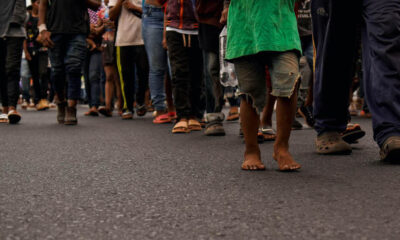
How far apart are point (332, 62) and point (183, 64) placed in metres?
2.23

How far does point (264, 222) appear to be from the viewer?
1.82m

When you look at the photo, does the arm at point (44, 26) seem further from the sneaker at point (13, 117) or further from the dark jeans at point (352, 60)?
the dark jeans at point (352, 60)

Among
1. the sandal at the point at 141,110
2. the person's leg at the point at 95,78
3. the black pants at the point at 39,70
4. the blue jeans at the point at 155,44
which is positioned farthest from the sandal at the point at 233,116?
the black pants at the point at 39,70

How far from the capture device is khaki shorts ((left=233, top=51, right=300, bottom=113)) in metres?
2.85

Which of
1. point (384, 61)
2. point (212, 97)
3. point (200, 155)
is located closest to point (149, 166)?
point (200, 155)

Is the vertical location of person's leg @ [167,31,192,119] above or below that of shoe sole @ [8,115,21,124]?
above

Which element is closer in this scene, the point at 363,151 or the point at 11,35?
the point at 363,151

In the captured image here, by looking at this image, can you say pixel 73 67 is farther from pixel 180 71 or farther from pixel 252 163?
pixel 252 163

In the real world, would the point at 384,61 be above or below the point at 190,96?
above

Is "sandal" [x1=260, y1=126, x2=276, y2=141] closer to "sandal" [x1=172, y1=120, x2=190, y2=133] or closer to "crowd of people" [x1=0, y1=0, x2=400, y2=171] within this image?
"crowd of people" [x1=0, y1=0, x2=400, y2=171]

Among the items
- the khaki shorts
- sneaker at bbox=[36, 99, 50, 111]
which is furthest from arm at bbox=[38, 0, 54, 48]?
sneaker at bbox=[36, 99, 50, 111]

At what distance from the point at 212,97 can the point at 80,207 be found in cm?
329

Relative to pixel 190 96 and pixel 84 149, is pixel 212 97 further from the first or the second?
pixel 84 149

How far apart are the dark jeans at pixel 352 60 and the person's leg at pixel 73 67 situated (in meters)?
3.64
